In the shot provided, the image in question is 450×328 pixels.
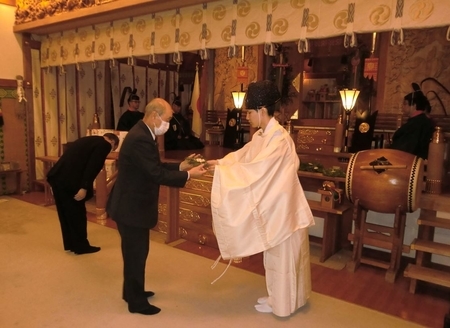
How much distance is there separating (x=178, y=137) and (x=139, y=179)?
163 inches

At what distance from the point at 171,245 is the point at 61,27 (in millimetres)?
3636

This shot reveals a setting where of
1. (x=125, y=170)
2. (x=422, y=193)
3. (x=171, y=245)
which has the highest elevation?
(x=125, y=170)

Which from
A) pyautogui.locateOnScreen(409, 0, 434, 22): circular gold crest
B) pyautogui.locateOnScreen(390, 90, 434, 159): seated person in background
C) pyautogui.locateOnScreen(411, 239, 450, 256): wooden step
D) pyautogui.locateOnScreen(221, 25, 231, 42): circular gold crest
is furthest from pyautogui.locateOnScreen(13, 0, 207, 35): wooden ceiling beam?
pyautogui.locateOnScreen(411, 239, 450, 256): wooden step

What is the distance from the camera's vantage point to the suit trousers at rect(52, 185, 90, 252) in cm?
350

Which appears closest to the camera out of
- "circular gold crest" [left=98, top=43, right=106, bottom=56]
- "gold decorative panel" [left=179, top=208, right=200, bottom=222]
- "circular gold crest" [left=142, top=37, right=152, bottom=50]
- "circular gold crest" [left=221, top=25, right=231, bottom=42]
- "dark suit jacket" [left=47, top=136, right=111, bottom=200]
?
"dark suit jacket" [left=47, top=136, right=111, bottom=200]

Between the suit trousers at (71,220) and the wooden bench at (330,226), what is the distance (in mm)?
2276

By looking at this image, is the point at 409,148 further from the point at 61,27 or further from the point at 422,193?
the point at 61,27

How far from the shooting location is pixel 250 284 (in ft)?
9.73

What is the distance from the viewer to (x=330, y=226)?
357 cm

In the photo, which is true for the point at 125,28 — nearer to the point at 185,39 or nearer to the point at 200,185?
the point at 185,39

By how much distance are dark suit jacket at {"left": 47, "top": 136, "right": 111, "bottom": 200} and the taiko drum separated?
2.28 metres

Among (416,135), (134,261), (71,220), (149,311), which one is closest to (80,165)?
(71,220)

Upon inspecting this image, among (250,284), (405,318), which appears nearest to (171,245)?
(250,284)

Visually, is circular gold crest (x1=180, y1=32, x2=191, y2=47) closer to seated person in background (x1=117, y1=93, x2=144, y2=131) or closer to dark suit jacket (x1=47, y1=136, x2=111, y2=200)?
dark suit jacket (x1=47, y1=136, x2=111, y2=200)
